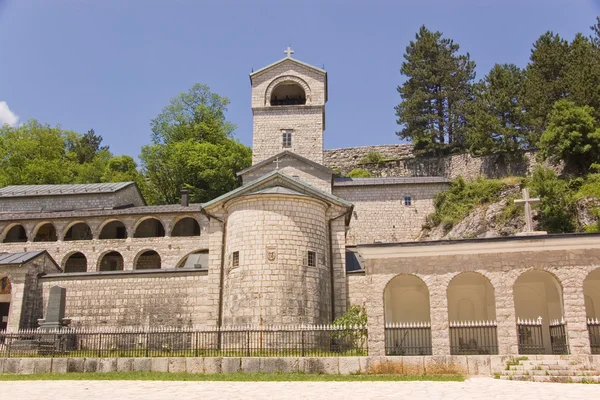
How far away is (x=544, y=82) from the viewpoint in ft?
109

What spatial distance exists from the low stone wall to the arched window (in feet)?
71.6

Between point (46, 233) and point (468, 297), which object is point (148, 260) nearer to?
point (46, 233)

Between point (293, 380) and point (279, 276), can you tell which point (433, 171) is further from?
point (293, 380)

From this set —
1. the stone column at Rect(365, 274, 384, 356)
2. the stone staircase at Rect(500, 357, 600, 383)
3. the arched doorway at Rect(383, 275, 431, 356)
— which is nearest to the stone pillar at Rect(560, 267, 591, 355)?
the stone staircase at Rect(500, 357, 600, 383)

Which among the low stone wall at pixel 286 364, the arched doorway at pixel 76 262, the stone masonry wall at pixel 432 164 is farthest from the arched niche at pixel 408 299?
the arched doorway at pixel 76 262

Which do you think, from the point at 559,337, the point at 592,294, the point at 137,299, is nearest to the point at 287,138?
the point at 137,299

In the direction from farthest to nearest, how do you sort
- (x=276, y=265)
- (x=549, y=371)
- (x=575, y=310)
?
(x=276, y=265), (x=575, y=310), (x=549, y=371)

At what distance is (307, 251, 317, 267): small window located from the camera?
17.6m

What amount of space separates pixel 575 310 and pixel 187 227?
76.7 ft

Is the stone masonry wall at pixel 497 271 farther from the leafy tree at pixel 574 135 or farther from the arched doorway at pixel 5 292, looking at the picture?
the leafy tree at pixel 574 135

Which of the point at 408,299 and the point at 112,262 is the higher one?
the point at 112,262

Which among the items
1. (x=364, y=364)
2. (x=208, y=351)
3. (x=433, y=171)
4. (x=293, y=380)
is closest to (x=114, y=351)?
(x=208, y=351)

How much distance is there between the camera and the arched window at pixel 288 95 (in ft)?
109

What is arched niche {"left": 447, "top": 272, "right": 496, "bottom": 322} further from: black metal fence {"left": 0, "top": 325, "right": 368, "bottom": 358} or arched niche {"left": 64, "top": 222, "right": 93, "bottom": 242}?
arched niche {"left": 64, "top": 222, "right": 93, "bottom": 242}
